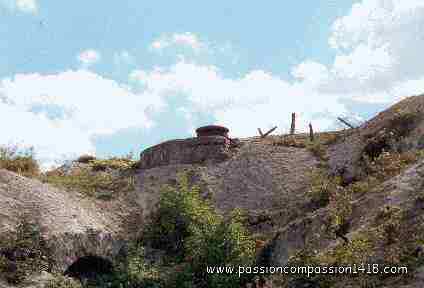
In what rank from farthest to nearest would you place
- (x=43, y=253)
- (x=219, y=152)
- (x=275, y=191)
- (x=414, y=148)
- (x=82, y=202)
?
1. (x=219, y=152)
2. (x=275, y=191)
3. (x=82, y=202)
4. (x=414, y=148)
5. (x=43, y=253)

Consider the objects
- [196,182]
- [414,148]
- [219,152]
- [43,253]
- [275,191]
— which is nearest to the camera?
[43,253]

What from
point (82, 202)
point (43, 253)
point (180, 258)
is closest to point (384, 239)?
point (180, 258)

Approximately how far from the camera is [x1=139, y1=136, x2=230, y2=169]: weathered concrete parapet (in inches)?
1008

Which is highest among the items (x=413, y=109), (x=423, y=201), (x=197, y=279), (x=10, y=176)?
(x=413, y=109)

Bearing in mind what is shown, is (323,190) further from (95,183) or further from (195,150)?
(95,183)

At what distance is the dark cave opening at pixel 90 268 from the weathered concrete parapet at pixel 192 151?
25.4 ft

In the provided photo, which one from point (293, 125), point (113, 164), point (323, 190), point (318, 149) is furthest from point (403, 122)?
point (113, 164)

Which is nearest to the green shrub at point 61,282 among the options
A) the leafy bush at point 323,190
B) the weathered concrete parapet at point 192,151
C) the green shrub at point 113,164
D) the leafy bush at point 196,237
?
the leafy bush at point 196,237

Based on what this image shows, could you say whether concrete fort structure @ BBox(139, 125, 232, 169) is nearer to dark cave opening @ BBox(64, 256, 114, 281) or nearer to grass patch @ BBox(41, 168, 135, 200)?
grass patch @ BBox(41, 168, 135, 200)

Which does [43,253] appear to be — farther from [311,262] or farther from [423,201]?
[423,201]

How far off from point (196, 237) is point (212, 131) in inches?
360

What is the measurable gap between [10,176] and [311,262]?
10751 mm

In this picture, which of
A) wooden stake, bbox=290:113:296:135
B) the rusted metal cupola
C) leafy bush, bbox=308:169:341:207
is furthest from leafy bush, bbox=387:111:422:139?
wooden stake, bbox=290:113:296:135

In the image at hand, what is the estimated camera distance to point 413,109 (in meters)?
21.3
